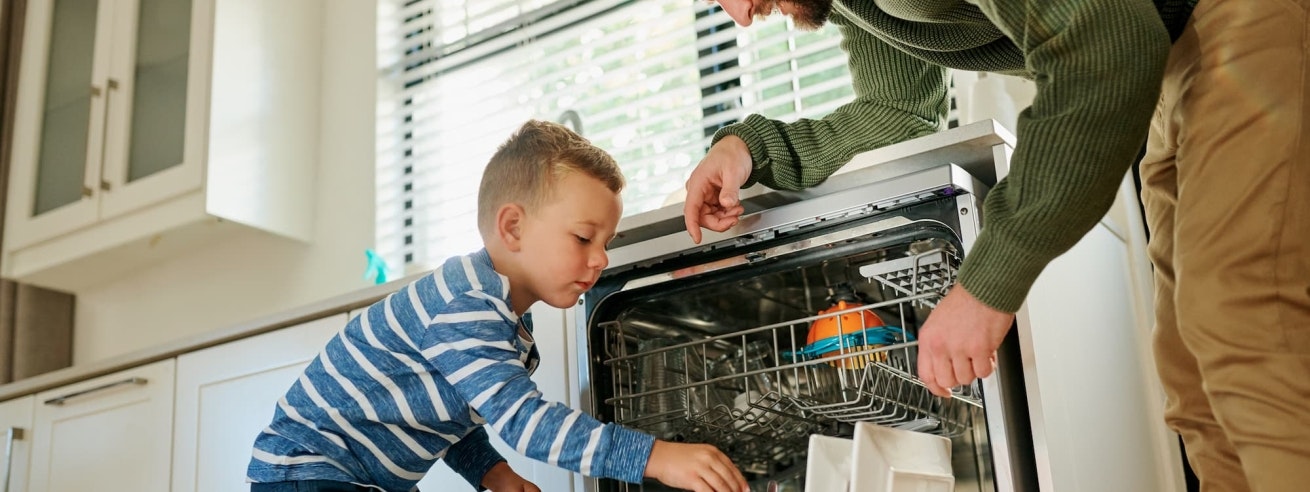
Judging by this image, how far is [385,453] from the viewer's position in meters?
1.40

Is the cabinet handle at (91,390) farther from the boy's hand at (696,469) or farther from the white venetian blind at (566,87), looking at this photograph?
→ the boy's hand at (696,469)

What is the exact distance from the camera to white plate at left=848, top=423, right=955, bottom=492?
1.05 metres

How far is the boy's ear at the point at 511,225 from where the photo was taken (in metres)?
1.47

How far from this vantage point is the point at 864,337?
1.28m

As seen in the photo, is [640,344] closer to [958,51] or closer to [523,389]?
[523,389]

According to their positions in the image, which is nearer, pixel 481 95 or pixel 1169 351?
pixel 1169 351

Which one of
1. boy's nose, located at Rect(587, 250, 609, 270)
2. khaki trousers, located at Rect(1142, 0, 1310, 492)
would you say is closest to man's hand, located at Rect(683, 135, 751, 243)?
boy's nose, located at Rect(587, 250, 609, 270)

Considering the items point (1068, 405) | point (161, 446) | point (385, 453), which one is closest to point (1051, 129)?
point (1068, 405)

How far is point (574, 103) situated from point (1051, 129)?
1921 mm

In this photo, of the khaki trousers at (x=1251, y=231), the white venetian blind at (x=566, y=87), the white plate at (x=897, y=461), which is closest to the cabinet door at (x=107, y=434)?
the white venetian blind at (x=566, y=87)

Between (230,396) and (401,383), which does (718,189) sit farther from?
(230,396)

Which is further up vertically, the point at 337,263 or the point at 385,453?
the point at 337,263

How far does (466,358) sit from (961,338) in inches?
22.6

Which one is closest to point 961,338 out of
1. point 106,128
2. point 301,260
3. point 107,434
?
point 107,434
